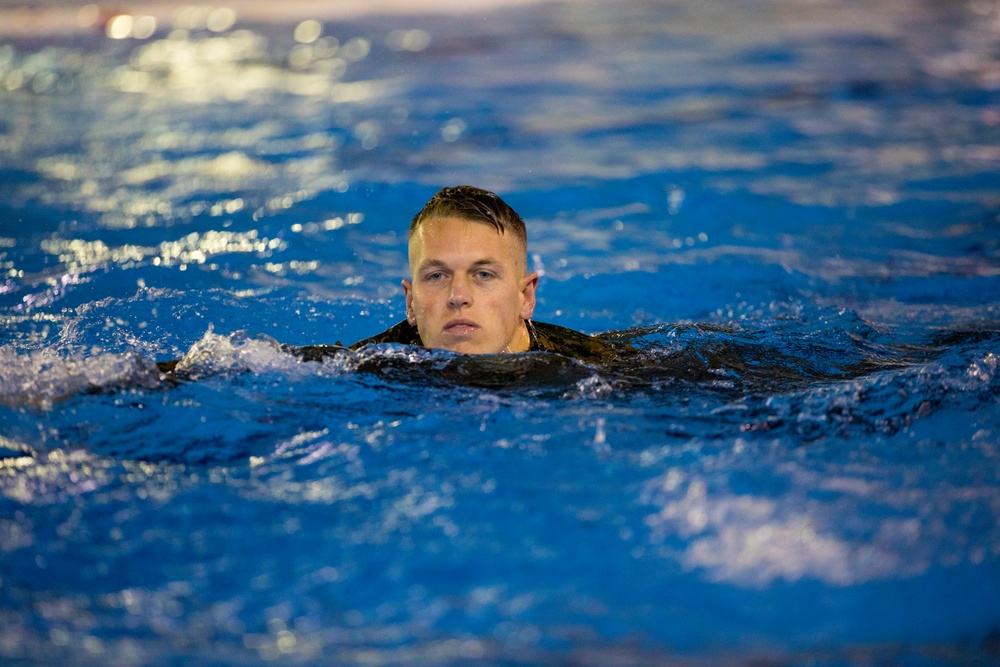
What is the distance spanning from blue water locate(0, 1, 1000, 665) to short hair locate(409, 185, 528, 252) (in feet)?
1.81

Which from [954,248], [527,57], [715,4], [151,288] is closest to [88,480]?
[151,288]

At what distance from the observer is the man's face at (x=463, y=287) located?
383 cm

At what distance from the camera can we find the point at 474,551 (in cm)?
287

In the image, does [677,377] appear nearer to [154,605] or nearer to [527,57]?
[154,605]

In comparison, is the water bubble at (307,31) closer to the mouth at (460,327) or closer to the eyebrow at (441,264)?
the eyebrow at (441,264)

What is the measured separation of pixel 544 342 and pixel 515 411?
0.64 m

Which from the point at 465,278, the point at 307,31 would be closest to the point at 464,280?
the point at 465,278

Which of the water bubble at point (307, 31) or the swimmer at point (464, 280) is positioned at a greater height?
the water bubble at point (307, 31)

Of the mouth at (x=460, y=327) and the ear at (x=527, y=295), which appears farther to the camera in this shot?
the ear at (x=527, y=295)

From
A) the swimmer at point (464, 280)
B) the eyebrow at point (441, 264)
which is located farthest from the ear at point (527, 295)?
the eyebrow at point (441, 264)

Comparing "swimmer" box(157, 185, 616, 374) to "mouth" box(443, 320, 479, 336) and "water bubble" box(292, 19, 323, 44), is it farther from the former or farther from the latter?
"water bubble" box(292, 19, 323, 44)

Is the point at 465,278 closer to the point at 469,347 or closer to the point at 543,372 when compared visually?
the point at 469,347

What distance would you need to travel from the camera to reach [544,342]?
4191 millimetres

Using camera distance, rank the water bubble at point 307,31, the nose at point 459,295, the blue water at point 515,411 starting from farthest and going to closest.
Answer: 1. the water bubble at point 307,31
2. the nose at point 459,295
3. the blue water at point 515,411
